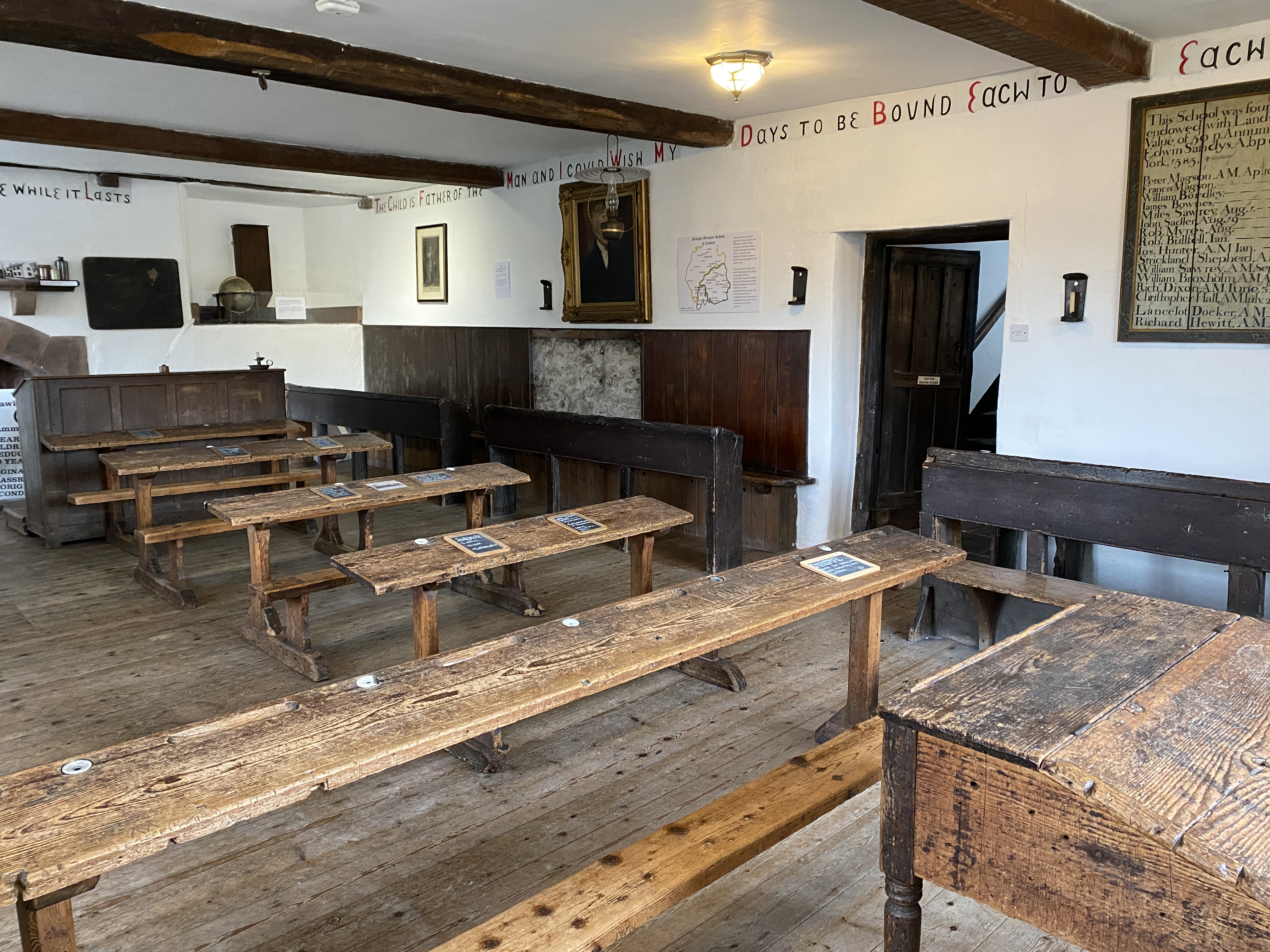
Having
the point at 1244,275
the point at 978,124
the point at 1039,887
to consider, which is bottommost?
the point at 1039,887

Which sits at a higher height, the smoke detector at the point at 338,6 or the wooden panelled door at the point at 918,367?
the smoke detector at the point at 338,6

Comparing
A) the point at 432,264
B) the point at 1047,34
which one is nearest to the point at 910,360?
the point at 1047,34

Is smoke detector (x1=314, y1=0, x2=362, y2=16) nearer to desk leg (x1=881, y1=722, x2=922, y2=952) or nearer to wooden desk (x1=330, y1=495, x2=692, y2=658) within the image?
wooden desk (x1=330, y1=495, x2=692, y2=658)

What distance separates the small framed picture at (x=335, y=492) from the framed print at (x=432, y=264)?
166 inches

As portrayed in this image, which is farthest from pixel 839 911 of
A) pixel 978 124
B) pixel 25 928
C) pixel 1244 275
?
pixel 978 124

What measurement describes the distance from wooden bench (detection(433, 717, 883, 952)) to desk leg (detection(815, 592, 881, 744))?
771 millimetres

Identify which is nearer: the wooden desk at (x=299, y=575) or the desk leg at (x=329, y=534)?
the wooden desk at (x=299, y=575)

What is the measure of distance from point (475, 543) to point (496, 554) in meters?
0.15

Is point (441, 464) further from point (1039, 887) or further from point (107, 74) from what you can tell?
point (1039, 887)

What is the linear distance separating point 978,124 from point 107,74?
14.2 feet

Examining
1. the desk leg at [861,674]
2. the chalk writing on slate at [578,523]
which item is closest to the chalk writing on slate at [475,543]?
the chalk writing on slate at [578,523]

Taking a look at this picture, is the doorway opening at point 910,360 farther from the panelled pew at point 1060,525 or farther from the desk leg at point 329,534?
the desk leg at point 329,534

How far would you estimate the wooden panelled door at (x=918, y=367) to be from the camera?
18.3ft

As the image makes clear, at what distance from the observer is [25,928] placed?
62.2 inches
